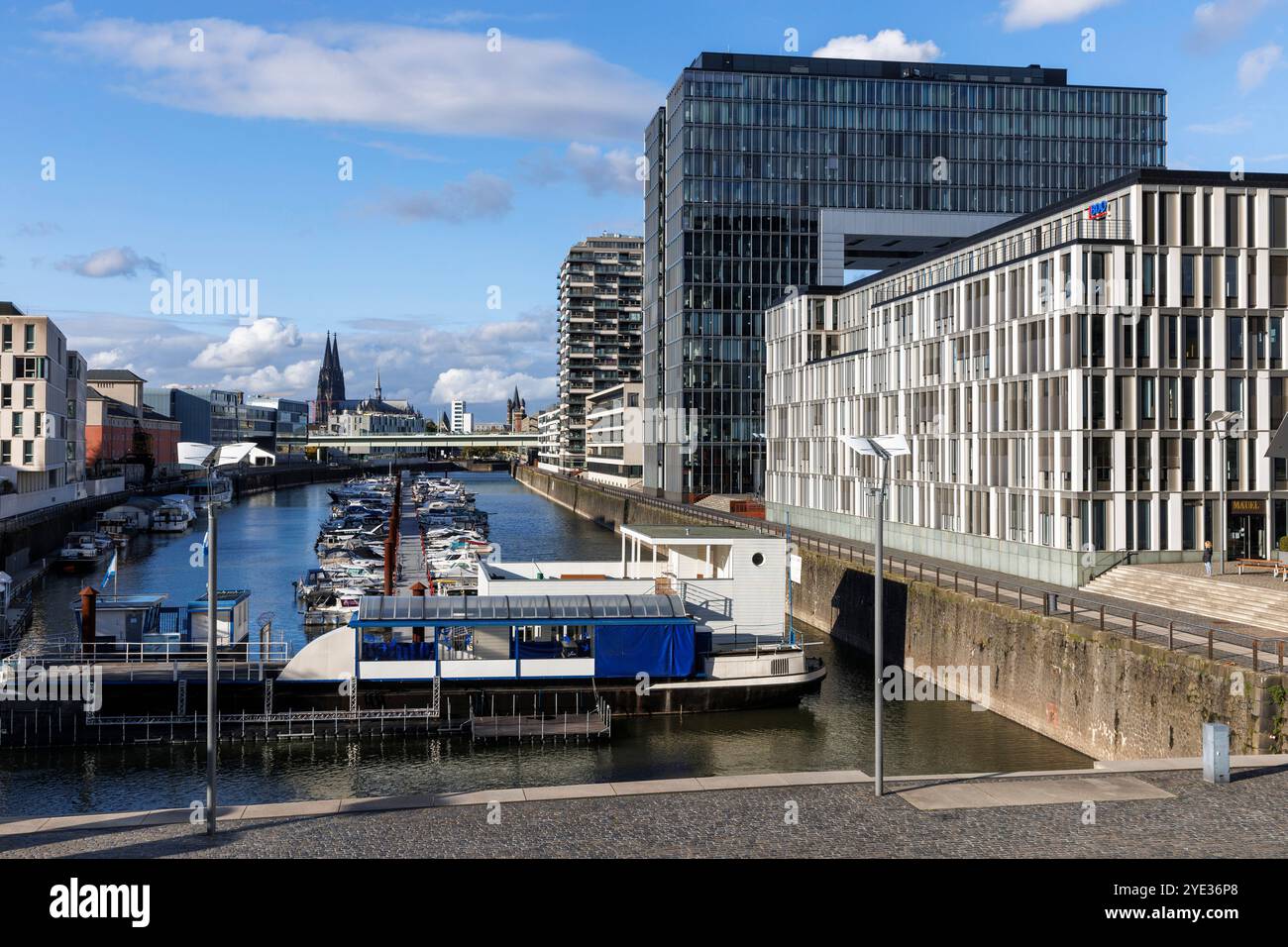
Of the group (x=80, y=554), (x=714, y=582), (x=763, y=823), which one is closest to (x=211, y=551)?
(x=763, y=823)

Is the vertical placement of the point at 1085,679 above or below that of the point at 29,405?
below

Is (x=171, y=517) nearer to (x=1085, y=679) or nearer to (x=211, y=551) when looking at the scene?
(x=1085, y=679)

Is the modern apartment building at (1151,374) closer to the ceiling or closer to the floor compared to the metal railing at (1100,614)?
closer to the ceiling

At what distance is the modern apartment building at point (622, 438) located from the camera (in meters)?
162

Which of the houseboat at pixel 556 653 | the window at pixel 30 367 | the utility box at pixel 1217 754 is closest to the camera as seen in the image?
the utility box at pixel 1217 754

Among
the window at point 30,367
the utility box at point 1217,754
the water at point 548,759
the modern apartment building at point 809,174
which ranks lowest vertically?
the water at point 548,759

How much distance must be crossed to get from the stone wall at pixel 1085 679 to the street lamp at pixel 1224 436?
9986mm

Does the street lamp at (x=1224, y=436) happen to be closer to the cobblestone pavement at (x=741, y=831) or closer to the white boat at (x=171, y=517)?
the cobblestone pavement at (x=741, y=831)

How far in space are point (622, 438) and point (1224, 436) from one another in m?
131

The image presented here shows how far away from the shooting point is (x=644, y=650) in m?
39.8

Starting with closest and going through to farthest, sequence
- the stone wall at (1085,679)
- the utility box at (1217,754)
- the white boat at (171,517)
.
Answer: the utility box at (1217,754) < the stone wall at (1085,679) < the white boat at (171,517)

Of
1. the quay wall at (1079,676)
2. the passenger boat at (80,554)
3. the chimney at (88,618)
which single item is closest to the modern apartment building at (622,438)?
the passenger boat at (80,554)

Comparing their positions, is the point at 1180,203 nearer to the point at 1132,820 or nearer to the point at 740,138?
the point at 1132,820

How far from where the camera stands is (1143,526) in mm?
48594
